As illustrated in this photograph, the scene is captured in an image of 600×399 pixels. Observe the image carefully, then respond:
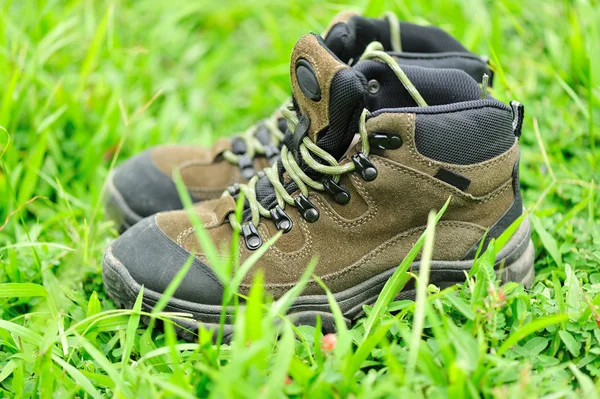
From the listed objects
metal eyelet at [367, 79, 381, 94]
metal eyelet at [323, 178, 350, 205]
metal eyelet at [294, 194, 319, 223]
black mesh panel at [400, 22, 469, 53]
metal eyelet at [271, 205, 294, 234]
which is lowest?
metal eyelet at [271, 205, 294, 234]

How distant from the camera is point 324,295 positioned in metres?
1.75

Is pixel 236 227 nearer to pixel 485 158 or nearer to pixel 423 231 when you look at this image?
pixel 423 231

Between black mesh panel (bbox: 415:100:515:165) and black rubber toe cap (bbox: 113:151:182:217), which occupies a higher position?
black mesh panel (bbox: 415:100:515:165)

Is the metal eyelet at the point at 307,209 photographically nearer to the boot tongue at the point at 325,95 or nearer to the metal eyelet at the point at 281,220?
the metal eyelet at the point at 281,220

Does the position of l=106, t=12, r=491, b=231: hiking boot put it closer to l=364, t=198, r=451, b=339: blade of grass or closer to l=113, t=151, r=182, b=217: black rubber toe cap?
l=113, t=151, r=182, b=217: black rubber toe cap

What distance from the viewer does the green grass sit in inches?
53.2

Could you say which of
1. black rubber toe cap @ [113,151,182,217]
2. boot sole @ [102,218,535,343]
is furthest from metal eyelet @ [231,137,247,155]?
boot sole @ [102,218,535,343]

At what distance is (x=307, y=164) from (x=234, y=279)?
1.64 ft

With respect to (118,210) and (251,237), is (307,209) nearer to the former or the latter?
(251,237)

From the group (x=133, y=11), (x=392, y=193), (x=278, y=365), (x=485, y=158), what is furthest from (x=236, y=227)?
(x=133, y=11)

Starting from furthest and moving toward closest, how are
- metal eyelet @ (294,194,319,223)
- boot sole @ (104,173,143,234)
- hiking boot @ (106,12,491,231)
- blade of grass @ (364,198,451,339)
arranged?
boot sole @ (104,173,143,234) < hiking boot @ (106,12,491,231) < metal eyelet @ (294,194,319,223) < blade of grass @ (364,198,451,339)

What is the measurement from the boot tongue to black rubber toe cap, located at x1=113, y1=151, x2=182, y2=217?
0.71m

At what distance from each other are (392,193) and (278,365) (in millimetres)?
623

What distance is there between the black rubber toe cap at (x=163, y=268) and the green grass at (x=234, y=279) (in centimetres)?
10
